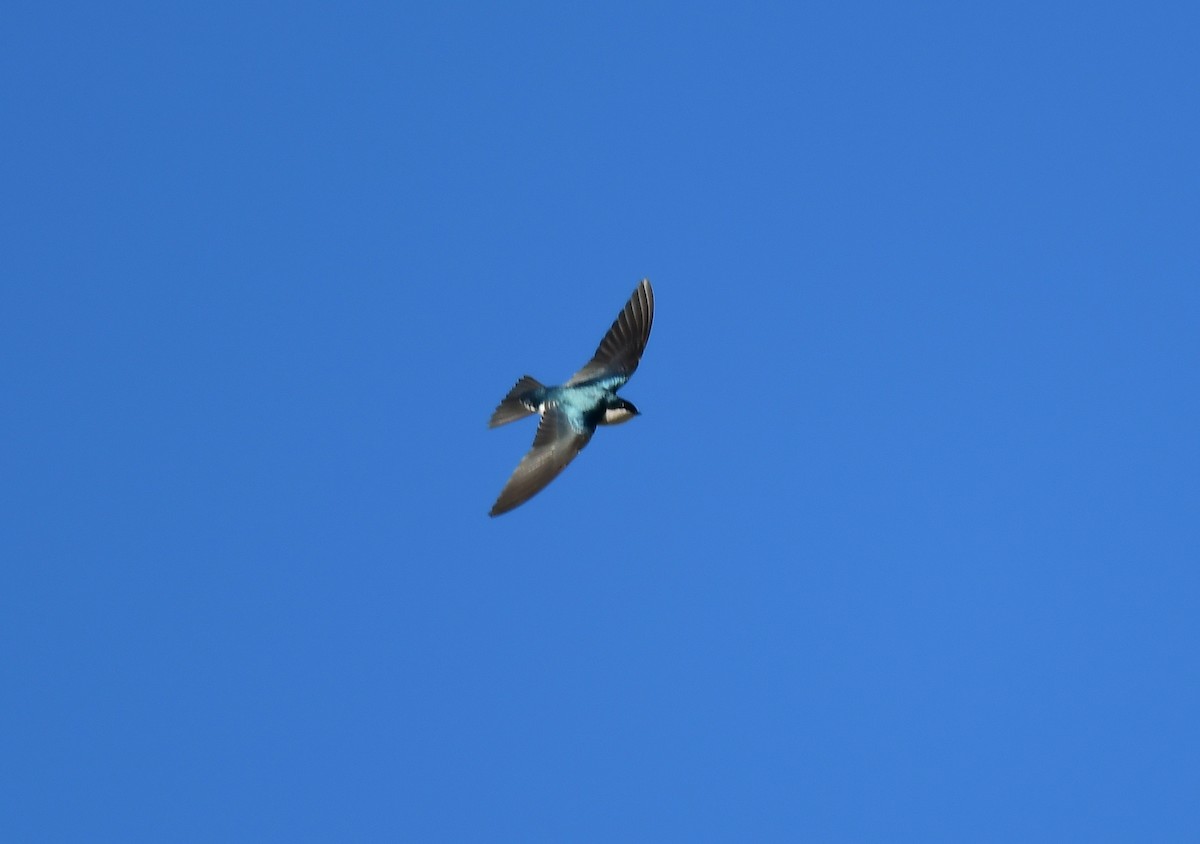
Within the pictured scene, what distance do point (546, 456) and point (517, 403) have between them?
0.94 metres

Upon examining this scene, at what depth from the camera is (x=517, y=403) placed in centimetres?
1622

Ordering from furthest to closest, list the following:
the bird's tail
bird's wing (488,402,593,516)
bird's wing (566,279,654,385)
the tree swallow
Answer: bird's wing (566,279,654,385) → the bird's tail → the tree swallow → bird's wing (488,402,593,516)

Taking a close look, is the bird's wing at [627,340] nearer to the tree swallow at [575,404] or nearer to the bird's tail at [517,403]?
the tree swallow at [575,404]

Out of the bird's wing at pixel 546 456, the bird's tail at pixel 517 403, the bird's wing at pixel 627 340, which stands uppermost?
the bird's wing at pixel 627 340

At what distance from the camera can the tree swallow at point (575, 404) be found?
603 inches

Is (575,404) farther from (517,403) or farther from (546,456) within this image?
(546,456)

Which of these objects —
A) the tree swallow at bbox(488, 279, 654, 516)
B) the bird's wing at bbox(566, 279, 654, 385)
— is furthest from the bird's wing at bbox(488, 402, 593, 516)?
the bird's wing at bbox(566, 279, 654, 385)

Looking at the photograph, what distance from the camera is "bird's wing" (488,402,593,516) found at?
15.0m

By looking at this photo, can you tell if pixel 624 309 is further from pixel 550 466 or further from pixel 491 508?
pixel 491 508

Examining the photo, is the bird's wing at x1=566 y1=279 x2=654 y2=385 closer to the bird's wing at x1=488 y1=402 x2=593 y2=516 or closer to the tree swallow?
the tree swallow

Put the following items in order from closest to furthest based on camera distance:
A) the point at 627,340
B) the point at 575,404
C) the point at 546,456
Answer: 1. the point at 546,456
2. the point at 575,404
3. the point at 627,340

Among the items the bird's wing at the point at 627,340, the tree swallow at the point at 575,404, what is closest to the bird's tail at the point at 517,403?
the tree swallow at the point at 575,404

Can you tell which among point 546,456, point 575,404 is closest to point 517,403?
point 575,404

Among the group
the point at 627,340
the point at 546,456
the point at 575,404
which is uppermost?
the point at 627,340
